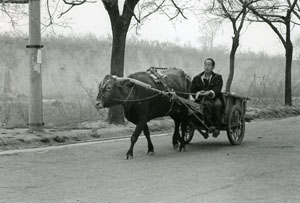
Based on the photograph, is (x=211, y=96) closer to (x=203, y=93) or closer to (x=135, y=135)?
(x=203, y=93)

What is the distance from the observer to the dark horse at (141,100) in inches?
488

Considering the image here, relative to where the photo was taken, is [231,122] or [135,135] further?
[231,122]

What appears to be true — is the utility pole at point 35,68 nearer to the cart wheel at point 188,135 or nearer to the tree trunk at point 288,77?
the cart wheel at point 188,135

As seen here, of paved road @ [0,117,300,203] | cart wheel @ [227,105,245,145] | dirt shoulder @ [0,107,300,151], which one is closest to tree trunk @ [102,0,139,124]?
dirt shoulder @ [0,107,300,151]

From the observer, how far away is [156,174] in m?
10.5

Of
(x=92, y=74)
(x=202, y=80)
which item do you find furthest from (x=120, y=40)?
(x=92, y=74)

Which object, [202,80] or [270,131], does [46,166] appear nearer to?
[202,80]

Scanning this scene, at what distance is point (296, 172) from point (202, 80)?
4395 mm

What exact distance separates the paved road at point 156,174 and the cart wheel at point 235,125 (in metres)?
0.27

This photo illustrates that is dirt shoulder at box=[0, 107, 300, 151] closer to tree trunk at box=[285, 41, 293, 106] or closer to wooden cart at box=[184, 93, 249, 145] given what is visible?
wooden cart at box=[184, 93, 249, 145]

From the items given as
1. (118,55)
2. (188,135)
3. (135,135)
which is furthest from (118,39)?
(135,135)

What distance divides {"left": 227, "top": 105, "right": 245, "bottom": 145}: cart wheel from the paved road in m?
0.27

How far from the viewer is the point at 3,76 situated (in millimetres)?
42906

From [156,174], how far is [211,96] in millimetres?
3961
